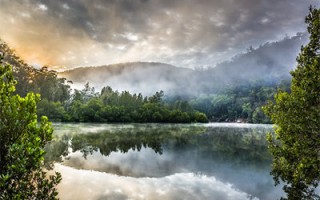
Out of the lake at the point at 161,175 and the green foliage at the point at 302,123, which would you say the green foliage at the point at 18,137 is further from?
the green foliage at the point at 302,123

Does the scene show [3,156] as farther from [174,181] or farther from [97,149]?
[97,149]

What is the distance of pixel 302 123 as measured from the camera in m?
12.2

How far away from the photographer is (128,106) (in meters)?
140

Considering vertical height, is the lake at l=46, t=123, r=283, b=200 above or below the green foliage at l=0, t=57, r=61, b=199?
below

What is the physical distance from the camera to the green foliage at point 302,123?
38.2ft

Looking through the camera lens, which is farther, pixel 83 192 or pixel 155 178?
pixel 155 178

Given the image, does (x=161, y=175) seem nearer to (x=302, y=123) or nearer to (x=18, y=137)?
(x=302, y=123)

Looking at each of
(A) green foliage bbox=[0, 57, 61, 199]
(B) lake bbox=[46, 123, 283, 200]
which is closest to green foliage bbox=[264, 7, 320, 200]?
(B) lake bbox=[46, 123, 283, 200]

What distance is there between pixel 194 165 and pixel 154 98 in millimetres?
140722

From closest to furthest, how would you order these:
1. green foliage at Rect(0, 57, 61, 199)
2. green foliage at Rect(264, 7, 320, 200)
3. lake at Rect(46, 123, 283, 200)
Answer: green foliage at Rect(0, 57, 61, 199)
green foliage at Rect(264, 7, 320, 200)
lake at Rect(46, 123, 283, 200)

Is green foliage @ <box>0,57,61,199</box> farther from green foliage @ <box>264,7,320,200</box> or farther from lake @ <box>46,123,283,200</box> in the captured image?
green foliage @ <box>264,7,320,200</box>

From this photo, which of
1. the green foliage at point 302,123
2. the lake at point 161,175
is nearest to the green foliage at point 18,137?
the lake at point 161,175

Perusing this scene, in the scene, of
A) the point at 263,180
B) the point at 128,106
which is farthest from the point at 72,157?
the point at 128,106

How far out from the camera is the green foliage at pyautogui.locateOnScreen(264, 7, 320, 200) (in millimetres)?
11656
